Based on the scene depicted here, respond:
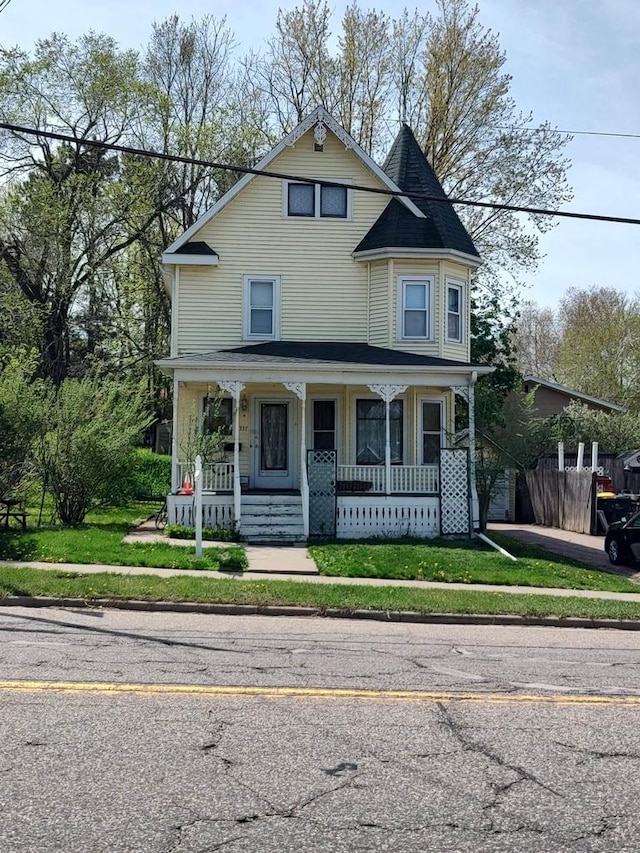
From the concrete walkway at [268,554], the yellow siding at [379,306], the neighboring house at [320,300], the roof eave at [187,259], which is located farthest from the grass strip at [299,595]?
the roof eave at [187,259]

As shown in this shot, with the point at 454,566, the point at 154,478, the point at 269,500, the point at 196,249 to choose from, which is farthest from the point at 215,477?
the point at 154,478

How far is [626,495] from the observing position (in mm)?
24875

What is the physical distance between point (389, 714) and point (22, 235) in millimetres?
31147

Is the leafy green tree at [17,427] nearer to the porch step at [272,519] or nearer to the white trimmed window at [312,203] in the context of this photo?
the porch step at [272,519]

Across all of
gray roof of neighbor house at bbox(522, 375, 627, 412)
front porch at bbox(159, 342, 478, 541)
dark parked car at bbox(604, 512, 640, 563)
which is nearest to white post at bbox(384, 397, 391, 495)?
front porch at bbox(159, 342, 478, 541)

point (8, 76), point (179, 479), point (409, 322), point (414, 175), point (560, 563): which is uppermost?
point (8, 76)

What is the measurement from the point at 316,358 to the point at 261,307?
3.37m

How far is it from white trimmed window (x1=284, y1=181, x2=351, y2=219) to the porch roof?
3.51m

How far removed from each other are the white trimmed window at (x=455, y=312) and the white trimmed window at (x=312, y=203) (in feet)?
11.3

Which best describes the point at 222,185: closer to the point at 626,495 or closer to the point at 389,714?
the point at 626,495

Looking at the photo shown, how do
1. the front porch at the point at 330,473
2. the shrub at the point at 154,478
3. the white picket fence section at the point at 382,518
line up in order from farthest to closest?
the shrub at the point at 154,478
the white picket fence section at the point at 382,518
the front porch at the point at 330,473

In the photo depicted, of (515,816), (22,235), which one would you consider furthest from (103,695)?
(22,235)

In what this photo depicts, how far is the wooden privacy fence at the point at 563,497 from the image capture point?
85.3ft

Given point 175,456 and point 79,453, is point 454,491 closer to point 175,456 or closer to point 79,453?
point 175,456
